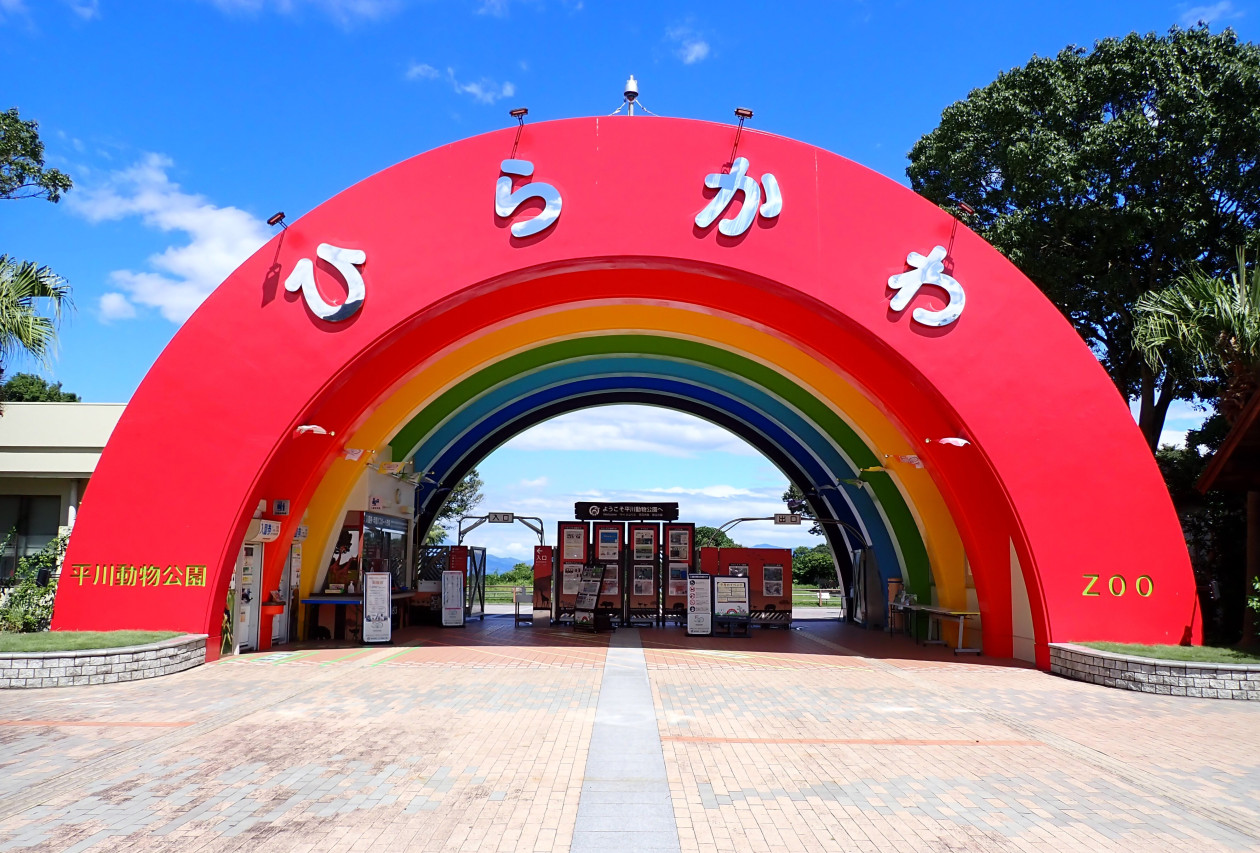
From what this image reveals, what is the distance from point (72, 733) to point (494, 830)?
4.91 metres

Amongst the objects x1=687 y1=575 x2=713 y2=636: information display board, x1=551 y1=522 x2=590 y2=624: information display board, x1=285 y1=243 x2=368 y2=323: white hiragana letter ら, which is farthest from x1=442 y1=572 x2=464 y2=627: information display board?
x1=285 y1=243 x2=368 y2=323: white hiragana letter ら

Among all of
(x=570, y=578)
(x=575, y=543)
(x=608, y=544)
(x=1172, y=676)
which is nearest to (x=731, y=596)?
(x=608, y=544)

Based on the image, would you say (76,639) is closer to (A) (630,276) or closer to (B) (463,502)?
(A) (630,276)

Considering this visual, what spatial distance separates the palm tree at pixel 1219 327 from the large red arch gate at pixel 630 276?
147 centimetres

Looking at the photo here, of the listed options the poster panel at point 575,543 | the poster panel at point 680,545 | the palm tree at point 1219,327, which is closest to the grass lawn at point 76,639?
the poster panel at point 575,543

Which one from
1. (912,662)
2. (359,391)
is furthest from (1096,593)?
(359,391)

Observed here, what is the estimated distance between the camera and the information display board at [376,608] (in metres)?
15.5

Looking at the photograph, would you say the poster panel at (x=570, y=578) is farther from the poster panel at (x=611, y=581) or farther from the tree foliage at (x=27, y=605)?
the tree foliage at (x=27, y=605)

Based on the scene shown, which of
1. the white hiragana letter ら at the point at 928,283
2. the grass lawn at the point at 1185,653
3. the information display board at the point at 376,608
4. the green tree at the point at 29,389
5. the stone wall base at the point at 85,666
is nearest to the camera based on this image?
the stone wall base at the point at 85,666

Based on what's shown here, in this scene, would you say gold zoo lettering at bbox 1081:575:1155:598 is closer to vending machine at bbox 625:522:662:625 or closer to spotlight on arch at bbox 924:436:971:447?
spotlight on arch at bbox 924:436:971:447

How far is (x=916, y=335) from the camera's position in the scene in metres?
13.1

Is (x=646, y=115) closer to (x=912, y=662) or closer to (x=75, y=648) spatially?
(x=912, y=662)

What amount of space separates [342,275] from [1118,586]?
1186 centimetres

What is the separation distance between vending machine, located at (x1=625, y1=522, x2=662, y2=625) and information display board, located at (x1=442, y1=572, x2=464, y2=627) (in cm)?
381
